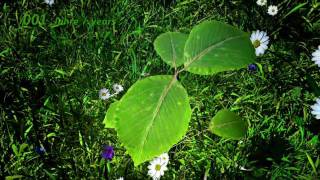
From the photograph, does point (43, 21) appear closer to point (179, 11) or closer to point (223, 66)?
point (179, 11)

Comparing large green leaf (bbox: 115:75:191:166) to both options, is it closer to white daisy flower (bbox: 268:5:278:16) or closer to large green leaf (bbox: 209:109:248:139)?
large green leaf (bbox: 209:109:248:139)

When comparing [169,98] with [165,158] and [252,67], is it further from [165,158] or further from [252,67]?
[252,67]

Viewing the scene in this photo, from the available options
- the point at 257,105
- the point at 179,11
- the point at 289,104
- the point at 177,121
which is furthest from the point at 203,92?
the point at 177,121

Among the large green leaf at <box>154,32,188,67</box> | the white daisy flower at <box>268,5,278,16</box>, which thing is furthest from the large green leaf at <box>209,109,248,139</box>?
the white daisy flower at <box>268,5,278,16</box>

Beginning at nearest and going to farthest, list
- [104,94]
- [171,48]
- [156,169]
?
[171,48] < [156,169] < [104,94]

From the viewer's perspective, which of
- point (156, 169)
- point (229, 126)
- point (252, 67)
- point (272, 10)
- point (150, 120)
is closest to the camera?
point (150, 120)

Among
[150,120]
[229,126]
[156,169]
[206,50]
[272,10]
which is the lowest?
[156,169]

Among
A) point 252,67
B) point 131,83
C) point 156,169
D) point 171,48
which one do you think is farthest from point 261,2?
point 171,48
